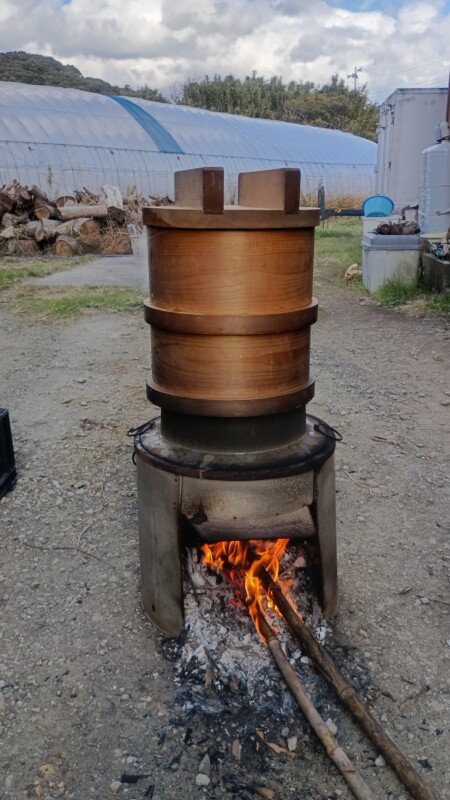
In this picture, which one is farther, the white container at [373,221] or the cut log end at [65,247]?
the cut log end at [65,247]

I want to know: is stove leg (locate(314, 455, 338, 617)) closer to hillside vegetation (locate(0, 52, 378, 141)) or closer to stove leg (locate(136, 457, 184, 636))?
stove leg (locate(136, 457, 184, 636))

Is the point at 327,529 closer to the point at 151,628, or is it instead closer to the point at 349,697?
the point at 349,697

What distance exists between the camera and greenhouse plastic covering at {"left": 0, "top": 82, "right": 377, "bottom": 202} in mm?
17047

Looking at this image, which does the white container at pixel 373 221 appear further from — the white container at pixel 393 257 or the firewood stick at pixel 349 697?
the firewood stick at pixel 349 697

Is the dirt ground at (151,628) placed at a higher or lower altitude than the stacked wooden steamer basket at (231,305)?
lower

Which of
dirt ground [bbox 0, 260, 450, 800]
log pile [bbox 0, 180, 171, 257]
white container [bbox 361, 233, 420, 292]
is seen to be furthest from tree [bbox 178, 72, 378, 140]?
dirt ground [bbox 0, 260, 450, 800]

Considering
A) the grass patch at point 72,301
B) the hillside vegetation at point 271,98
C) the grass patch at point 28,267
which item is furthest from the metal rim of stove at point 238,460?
the hillside vegetation at point 271,98

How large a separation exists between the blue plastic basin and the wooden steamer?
10.7 m

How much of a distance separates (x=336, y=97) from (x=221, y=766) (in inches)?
1836

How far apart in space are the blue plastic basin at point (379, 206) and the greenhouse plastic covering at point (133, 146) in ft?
16.2

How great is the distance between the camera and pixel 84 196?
1553 centimetres

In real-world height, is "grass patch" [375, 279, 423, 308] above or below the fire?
above

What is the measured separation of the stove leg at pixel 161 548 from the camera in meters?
2.27

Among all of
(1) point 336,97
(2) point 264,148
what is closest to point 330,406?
(2) point 264,148
